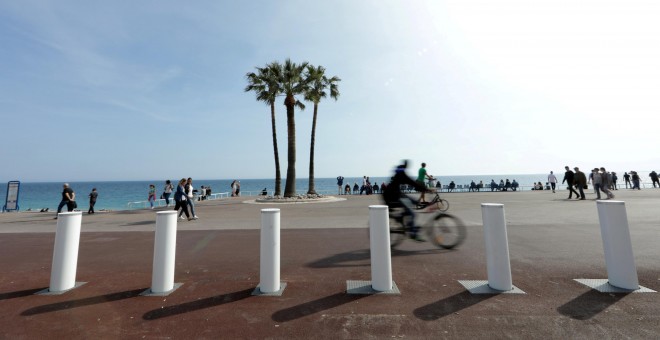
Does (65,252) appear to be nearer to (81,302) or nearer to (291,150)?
(81,302)

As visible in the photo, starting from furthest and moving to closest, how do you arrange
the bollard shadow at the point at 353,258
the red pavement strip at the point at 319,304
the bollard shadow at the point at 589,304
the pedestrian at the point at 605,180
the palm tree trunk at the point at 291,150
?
the palm tree trunk at the point at 291,150 < the pedestrian at the point at 605,180 < the bollard shadow at the point at 353,258 < the bollard shadow at the point at 589,304 < the red pavement strip at the point at 319,304

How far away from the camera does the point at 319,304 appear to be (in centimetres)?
343

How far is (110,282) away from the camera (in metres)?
4.34

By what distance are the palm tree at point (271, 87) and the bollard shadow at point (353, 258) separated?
2046 centimetres

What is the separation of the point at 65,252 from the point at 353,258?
426 centimetres

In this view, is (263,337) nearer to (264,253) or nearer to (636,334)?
(264,253)

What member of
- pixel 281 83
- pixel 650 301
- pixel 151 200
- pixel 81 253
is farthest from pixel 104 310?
pixel 281 83

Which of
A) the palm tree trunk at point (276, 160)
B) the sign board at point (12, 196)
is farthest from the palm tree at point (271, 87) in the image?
the sign board at point (12, 196)

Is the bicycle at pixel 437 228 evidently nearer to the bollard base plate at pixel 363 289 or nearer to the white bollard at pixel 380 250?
the bollard base plate at pixel 363 289

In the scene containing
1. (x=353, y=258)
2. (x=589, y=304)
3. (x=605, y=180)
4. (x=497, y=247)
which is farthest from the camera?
(x=605, y=180)

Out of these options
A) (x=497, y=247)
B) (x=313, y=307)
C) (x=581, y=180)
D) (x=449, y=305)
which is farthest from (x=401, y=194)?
(x=581, y=180)

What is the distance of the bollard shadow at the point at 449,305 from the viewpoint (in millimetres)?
3119

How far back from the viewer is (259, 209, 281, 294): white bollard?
3.74 meters

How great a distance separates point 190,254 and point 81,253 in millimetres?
2426
